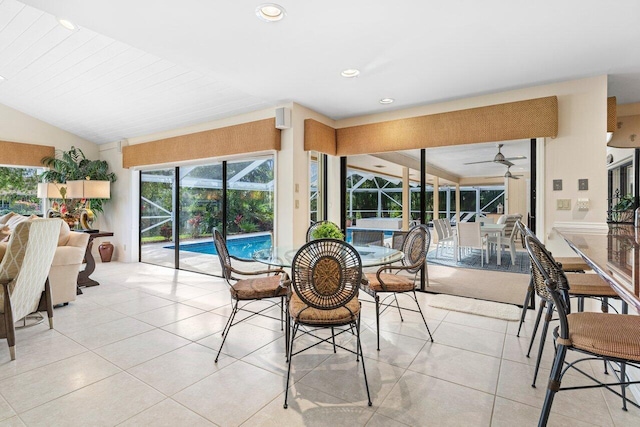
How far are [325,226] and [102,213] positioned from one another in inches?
245

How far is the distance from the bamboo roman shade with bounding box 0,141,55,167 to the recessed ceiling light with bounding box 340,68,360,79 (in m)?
6.18

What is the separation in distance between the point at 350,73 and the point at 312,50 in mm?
593

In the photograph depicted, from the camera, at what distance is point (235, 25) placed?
2.51 m

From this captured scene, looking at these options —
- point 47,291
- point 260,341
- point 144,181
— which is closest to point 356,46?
point 260,341

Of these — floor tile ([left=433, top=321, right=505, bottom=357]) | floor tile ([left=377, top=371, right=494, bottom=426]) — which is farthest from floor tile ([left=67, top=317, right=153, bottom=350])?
floor tile ([left=433, top=321, right=505, bottom=357])

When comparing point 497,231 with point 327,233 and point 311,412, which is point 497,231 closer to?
point 327,233

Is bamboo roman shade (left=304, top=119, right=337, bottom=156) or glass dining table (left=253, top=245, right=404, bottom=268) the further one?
bamboo roman shade (left=304, top=119, right=337, bottom=156)

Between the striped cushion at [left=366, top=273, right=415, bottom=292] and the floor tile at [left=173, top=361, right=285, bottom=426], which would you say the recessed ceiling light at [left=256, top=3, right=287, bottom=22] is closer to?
the striped cushion at [left=366, top=273, right=415, bottom=292]

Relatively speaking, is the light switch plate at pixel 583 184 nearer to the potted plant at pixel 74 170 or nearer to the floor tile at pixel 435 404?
the floor tile at pixel 435 404

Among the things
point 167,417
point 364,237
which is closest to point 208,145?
point 364,237

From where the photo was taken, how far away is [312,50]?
2.90 metres

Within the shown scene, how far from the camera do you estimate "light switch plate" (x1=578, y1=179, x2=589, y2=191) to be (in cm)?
334

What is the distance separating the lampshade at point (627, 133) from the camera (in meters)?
4.05

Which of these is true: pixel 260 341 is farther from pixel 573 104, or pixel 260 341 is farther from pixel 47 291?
Answer: pixel 573 104
